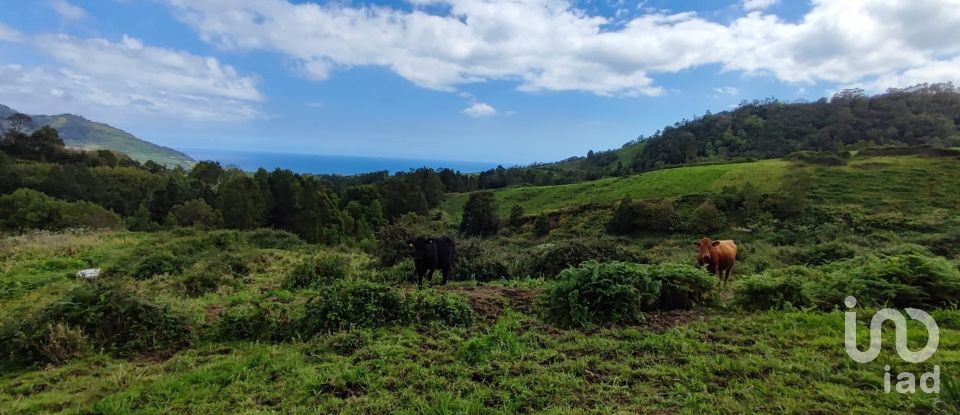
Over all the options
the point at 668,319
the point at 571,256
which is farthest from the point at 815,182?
the point at 668,319

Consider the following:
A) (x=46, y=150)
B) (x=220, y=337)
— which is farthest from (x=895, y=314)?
(x=46, y=150)

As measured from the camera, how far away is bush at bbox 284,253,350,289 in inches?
477

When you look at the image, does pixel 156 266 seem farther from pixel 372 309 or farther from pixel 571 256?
pixel 571 256

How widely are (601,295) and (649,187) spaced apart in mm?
55990

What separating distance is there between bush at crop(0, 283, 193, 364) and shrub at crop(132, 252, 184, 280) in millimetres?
6796

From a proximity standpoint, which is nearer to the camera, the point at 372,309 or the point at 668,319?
the point at 668,319

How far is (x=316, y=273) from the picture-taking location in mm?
12859

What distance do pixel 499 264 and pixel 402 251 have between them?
385 cm

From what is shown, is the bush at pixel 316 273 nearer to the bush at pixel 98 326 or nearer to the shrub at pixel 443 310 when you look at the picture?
the bush at pixel 98 326

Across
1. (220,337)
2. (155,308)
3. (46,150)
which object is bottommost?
(220,337)

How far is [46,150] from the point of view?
66.1 m

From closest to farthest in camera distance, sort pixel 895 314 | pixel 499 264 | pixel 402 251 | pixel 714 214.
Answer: pixel 895 314 < pixel 499 264 < pixel 402 251 < pixel 714 214

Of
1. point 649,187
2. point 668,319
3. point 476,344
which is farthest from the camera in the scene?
point 649,187

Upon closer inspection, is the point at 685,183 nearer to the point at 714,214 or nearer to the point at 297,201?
the point at 714,214
